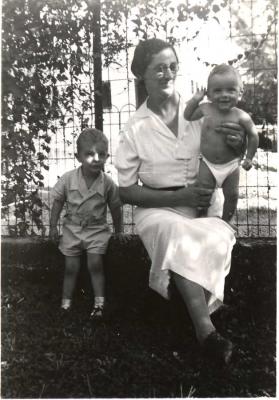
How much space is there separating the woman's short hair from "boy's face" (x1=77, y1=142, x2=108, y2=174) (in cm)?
53

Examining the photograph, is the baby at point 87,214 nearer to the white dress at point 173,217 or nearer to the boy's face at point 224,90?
the white dress at point 173,217

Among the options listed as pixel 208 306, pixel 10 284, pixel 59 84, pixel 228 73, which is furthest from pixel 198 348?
pixel 59 84

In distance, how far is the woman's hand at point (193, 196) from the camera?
2.83 meters

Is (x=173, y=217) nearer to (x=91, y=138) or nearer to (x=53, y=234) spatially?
(x=91, y=138)

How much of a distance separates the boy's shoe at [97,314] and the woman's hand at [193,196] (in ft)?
2.81

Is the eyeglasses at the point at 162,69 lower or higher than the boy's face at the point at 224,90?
higher

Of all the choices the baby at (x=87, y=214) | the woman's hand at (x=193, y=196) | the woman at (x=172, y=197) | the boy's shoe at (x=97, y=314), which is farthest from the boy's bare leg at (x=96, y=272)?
the woman's hand at (x=193, y=196)

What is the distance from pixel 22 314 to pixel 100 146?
44.1 inches

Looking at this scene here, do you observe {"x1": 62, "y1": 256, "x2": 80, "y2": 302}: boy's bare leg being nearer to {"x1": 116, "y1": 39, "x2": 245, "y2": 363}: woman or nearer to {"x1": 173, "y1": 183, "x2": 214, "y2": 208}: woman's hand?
{"x1": 116, "y1": 39, "x2": 245, "y2": 363}: woman

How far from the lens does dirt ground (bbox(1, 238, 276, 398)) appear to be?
2.41 meters

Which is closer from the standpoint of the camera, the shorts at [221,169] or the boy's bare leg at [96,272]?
the shorts at [221,169]

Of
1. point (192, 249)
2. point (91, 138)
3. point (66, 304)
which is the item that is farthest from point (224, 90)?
point (66, 304)

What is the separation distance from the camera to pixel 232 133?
9.34 ft

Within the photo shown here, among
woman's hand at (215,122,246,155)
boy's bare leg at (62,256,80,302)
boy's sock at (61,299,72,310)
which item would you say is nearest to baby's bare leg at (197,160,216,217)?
woman's hand at (215,122,246,155)
